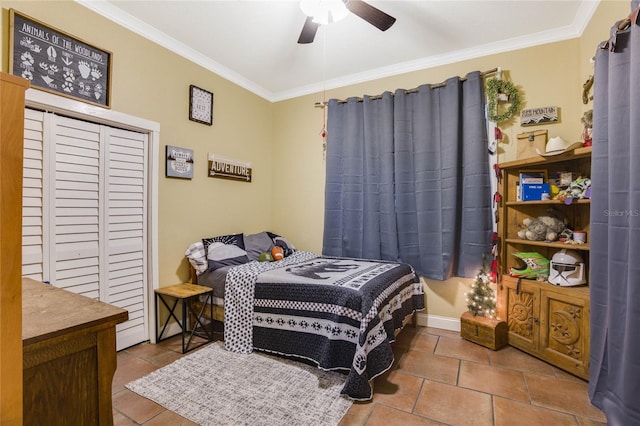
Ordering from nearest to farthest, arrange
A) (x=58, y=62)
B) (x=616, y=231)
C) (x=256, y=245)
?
(x=616, y=231) → (x=58, y=62) → (x=256, y=245)

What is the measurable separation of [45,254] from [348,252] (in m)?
2.63

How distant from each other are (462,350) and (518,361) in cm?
40

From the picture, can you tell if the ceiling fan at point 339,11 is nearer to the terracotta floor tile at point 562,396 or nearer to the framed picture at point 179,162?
the framed picture at point 179,162

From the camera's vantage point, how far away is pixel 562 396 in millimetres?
1922

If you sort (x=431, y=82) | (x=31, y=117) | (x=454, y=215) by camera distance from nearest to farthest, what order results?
(x=31, y=117)
(x=454, y=215)
(x=431, y=82)

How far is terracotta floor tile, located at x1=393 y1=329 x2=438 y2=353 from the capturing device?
8.72 feet

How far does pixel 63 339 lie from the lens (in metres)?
0.88

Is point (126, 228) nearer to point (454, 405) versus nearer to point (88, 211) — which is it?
point (88, 211)

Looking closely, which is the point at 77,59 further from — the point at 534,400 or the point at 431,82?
the point at 534,400

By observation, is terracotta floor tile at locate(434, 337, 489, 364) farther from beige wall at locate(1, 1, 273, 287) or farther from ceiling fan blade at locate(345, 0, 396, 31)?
ceiling fan blade at locate(345, 0, 396, 31)

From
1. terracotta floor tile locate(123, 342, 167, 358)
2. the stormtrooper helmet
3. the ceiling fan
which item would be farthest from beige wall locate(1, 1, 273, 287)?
the stormtrooper helmet

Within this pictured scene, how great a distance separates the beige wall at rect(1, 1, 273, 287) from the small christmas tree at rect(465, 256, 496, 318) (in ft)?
8.48

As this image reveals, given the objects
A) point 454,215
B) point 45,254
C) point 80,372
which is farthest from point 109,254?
point 454,215

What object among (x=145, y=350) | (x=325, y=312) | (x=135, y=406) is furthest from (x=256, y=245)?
(x=135, y=406)
